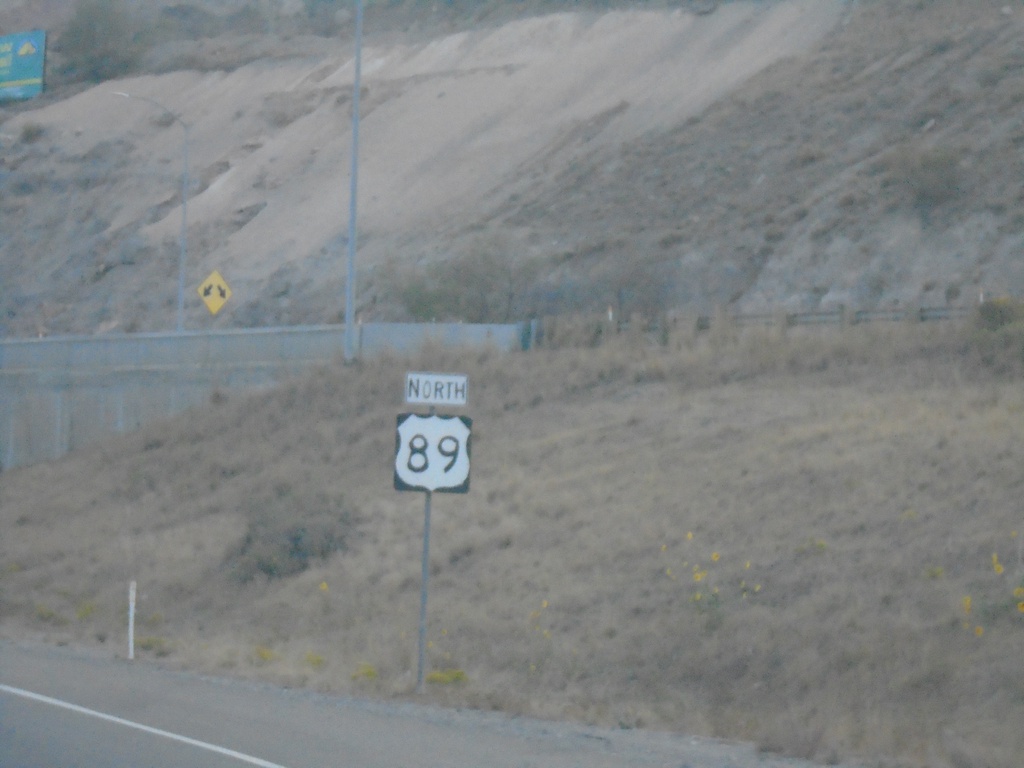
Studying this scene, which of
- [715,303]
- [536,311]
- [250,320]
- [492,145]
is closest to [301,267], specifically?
[250,320]

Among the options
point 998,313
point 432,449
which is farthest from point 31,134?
point 432,449

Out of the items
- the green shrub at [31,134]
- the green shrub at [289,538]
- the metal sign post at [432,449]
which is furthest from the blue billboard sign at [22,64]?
the metal sign post at [432,449]

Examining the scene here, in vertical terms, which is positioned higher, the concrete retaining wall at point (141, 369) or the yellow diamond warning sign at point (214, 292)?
the yellow diamond warning sign at point (214, 292)

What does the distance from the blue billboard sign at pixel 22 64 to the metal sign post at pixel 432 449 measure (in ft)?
170

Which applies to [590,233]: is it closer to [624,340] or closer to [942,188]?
[942,188]

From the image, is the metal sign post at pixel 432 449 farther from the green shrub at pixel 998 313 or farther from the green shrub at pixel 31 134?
the green shrub at pixel 31 134

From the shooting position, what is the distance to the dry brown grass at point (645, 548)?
1395cm

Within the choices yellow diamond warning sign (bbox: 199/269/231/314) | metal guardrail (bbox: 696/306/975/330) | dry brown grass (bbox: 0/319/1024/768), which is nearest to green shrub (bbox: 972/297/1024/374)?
dry brown grass (bbox: 0/319/1024/768)

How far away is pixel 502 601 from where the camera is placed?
19000 millimetres

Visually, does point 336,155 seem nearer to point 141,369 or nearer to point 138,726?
point 141,369

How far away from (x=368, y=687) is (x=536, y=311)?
102 feet

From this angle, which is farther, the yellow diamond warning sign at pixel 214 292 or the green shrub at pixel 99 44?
the green shrub at pixel 99 44

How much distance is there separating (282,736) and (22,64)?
2215 inches

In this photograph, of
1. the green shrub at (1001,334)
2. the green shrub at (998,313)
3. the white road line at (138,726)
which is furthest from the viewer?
the green shrub at (998,313)
